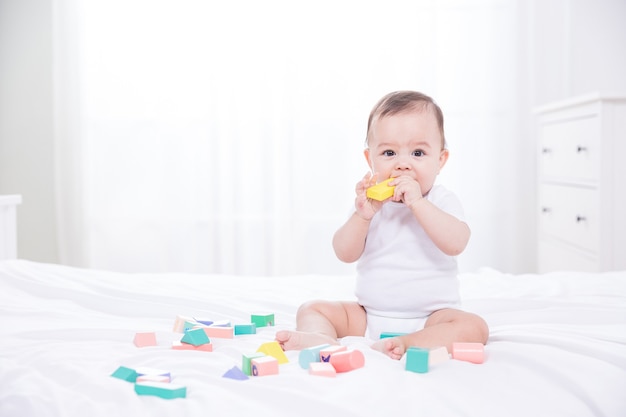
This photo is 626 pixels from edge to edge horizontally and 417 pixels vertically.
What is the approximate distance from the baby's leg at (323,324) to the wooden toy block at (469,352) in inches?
8.7

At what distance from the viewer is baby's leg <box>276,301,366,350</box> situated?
46.8 inches

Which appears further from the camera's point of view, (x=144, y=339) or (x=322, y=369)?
(x=144, y=339)

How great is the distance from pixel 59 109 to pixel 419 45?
179 cm

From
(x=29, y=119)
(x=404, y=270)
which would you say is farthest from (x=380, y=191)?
(x=29, y=119)

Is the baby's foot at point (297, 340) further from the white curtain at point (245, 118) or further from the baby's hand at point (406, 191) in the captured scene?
the white curtain at point (245, 118)

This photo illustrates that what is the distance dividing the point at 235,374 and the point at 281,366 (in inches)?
3.7

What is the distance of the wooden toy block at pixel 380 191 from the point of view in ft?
4.45

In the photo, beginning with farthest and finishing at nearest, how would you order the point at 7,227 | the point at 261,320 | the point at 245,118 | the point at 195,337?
the point at 245,118 → the point at 7,227 → the point at 261,320 → the point at 195,337

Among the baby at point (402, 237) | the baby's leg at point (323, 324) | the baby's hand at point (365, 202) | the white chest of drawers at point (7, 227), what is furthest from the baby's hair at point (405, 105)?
the white chest of drawers at point (7, 227)

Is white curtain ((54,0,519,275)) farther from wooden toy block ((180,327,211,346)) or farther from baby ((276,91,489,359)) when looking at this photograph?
wooden toy block ((180,327,211,346))

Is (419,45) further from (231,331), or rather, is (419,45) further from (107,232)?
(231,331)

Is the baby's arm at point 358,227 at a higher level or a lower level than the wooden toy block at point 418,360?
higher

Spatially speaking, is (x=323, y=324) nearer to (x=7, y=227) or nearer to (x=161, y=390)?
(x=161, y=390)

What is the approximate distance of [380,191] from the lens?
1.36 m
